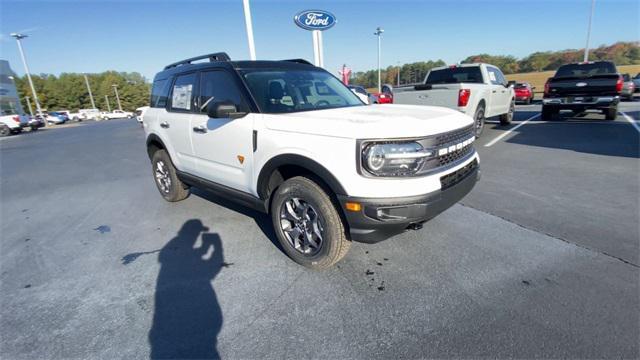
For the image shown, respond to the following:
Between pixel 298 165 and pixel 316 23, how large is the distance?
1019 centimetres

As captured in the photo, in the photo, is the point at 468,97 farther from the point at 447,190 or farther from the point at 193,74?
the point at 193,74

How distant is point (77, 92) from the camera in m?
80.0

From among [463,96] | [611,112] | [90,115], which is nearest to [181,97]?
[463,96]

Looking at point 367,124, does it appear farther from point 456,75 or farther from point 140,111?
point 140,111

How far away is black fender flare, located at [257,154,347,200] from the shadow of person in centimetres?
86

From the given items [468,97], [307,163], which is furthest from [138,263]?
[468,97]

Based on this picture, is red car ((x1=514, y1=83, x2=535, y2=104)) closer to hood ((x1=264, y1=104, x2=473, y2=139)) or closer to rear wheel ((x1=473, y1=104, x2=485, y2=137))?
rear wheel ((x1=473, y1=104, x2=485, y2=137))

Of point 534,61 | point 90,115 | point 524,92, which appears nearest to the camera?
Answer: point 524,92

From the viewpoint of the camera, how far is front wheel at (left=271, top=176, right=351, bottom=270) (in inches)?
97.9

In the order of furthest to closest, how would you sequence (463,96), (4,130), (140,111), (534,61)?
(534,61)
(140,111)
(4,130)
(463,96)

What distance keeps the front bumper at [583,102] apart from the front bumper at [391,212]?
972cm

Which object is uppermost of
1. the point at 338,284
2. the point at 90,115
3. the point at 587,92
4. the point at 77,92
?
the point at 77,92

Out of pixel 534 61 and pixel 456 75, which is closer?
pixel 456 75

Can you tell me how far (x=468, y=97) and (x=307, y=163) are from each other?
6053mm
